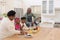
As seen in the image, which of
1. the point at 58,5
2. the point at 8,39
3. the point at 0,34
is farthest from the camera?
the point at 58,5

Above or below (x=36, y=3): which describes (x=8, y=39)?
below

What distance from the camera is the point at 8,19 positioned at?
9.48ft

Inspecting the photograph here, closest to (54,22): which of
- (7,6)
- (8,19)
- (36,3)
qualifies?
(36,3)

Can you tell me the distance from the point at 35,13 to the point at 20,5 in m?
0.80

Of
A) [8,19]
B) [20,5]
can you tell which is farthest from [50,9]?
[8,19]

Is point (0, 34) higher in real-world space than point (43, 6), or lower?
lower

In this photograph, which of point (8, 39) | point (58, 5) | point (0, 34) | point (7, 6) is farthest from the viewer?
point (7, 6)

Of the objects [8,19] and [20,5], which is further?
[20,5]

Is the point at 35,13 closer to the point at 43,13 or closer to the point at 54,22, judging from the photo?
the point at 43,13

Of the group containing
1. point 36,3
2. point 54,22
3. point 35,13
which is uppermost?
point 36,3

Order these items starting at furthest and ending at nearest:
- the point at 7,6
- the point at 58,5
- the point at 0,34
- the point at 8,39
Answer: the point at 7,6, the point at 58,5, the point at 0,34, the point at 8,39

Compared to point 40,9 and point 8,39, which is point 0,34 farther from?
point 40,9

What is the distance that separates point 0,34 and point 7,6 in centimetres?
388

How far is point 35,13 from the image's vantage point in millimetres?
6566
